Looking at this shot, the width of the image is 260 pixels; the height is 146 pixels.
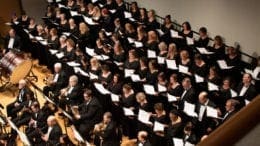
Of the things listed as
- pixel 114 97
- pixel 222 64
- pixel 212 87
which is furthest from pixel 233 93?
pixel 114 97

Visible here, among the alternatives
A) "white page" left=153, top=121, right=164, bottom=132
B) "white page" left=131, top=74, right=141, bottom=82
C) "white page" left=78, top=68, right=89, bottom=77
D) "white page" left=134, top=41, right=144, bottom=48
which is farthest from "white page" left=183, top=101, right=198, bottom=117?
"white page" left=78, top=68, right=89, bottom=77

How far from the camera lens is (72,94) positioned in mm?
8688

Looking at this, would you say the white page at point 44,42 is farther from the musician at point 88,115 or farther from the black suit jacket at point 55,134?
the black suit jacket at point 55,134

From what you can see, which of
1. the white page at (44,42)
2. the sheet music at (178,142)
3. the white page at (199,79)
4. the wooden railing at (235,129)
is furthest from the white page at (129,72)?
the wooden railing at (235,129)

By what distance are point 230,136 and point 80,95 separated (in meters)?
8.17

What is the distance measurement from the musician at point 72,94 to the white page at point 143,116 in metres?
1.92

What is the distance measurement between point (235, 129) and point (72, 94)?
809 centimetres

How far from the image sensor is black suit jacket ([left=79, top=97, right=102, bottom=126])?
802 cm

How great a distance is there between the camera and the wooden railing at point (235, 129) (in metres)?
0.73

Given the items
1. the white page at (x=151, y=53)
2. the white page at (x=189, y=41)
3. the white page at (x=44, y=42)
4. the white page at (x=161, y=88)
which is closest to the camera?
the white page at (x=161, y=88)

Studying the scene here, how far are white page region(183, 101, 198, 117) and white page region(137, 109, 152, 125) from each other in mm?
687

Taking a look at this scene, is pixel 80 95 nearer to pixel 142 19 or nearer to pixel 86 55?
pixel 86 55

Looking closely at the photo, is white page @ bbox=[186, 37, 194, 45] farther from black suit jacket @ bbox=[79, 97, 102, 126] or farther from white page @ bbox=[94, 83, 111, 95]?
black suit jacket @ bbox=[79, 97, 102, 126]

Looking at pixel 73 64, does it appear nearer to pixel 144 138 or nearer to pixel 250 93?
pixel 144 138
